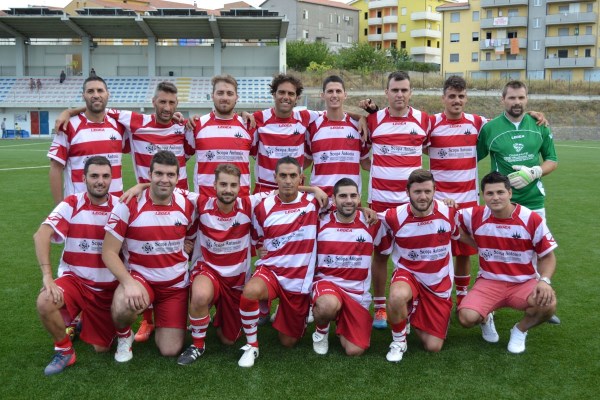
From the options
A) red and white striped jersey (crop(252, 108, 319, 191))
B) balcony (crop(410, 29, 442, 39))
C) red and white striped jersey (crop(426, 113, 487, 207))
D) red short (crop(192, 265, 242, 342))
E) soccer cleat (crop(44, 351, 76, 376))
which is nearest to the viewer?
soccer cleat (crop(44, 351, 76, 376))

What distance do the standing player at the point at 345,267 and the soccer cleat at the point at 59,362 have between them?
157 centimetres

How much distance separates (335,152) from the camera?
15.6ft

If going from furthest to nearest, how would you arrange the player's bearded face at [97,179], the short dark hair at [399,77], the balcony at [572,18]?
the balcony at [572,18] < the short dark hair at [399,77] < the player's bearded face at [97,179]

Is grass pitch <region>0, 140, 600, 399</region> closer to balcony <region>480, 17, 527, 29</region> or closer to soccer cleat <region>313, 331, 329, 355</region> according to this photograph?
soccer cleat <region>313, 331, 329, 355</region>

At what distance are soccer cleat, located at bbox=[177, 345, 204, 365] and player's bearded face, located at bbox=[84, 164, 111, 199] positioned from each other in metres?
1.20

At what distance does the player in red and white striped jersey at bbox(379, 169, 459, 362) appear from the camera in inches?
155

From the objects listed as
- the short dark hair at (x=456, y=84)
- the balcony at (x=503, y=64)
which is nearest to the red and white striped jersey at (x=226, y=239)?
the short dark hair at (x=456, y=84)

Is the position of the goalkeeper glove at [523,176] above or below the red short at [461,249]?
above

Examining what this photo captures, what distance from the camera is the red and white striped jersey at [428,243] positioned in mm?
4062

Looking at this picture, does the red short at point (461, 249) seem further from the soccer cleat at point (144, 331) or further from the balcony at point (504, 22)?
the balcony at point (504, 22)

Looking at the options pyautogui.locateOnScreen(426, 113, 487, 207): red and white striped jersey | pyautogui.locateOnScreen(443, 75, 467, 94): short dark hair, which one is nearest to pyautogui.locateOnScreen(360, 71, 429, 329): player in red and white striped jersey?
pyautogui.locateOnScreen(426, 113, 487, 207): red and white striped jersey

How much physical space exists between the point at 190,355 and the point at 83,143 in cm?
198

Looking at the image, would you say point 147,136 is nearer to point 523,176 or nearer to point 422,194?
point 422,194

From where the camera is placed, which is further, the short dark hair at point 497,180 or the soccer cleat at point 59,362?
the short dark hair at point 497,180
